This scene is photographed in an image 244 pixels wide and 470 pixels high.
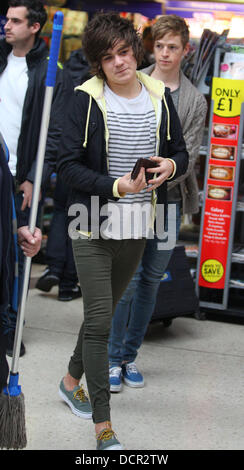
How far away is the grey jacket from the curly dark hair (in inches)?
39.1

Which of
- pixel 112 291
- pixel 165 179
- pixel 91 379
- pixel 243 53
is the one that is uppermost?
pixel 243 53

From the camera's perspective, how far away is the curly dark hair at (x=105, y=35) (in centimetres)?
296

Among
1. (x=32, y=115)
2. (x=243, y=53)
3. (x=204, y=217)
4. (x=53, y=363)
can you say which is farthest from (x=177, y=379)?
(x=243, y=53)

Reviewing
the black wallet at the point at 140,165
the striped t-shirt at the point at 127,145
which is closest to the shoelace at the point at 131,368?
the striped t-shirt at the point at 127,145

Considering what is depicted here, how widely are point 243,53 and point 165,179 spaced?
2212mm

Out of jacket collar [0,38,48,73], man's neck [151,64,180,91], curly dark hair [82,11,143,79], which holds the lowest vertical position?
man's neck [151,64,180,91]

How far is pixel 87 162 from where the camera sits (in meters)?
3.08

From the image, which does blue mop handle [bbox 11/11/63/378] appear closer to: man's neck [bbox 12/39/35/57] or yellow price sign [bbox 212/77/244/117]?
man's neck [bbox 12/39/35/57]

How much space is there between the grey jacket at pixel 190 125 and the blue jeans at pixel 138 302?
0.53 feet

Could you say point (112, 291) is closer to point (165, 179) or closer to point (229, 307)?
point (165, 179)

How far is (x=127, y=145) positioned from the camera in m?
3.06

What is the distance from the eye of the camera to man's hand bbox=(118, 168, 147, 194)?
2.80m

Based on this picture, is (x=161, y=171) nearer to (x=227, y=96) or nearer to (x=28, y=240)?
(x=28, y=240)

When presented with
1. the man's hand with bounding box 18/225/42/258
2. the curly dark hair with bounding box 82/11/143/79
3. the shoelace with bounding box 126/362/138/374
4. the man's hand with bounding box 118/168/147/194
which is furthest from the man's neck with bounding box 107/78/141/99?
the shoelace with bounding box 126/362/138/374
